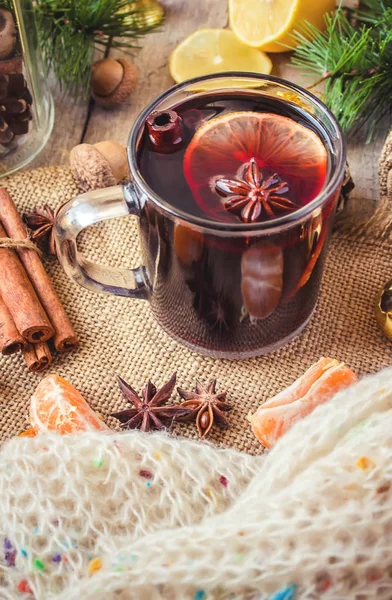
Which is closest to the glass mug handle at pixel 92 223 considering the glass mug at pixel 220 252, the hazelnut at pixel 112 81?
the glass mug at pixel 220 252

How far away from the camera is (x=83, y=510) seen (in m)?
1.02

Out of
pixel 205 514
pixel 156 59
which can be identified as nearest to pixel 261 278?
pixel 205 514

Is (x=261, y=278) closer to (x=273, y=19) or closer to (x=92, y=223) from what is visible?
(x=92, y=223)

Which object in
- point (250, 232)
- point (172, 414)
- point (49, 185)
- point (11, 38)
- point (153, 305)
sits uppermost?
point (11, 38)

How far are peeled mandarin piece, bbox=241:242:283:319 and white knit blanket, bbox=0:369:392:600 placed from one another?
0.66ft

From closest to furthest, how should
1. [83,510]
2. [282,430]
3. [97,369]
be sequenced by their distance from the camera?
[83,510]
[282,430]
[97,369]

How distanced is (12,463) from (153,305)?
16.0 inches

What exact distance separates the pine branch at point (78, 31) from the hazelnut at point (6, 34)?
20 centimetres

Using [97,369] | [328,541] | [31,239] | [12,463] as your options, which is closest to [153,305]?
[97,369]

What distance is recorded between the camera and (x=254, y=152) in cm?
117

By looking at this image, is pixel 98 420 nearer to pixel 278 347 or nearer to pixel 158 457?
pixel 158 457

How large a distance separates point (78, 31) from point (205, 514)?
1.17m

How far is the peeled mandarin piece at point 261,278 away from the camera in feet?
3.59

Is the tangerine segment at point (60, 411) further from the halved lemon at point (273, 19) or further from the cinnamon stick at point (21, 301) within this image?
the halved lemon at point (273, 19)
